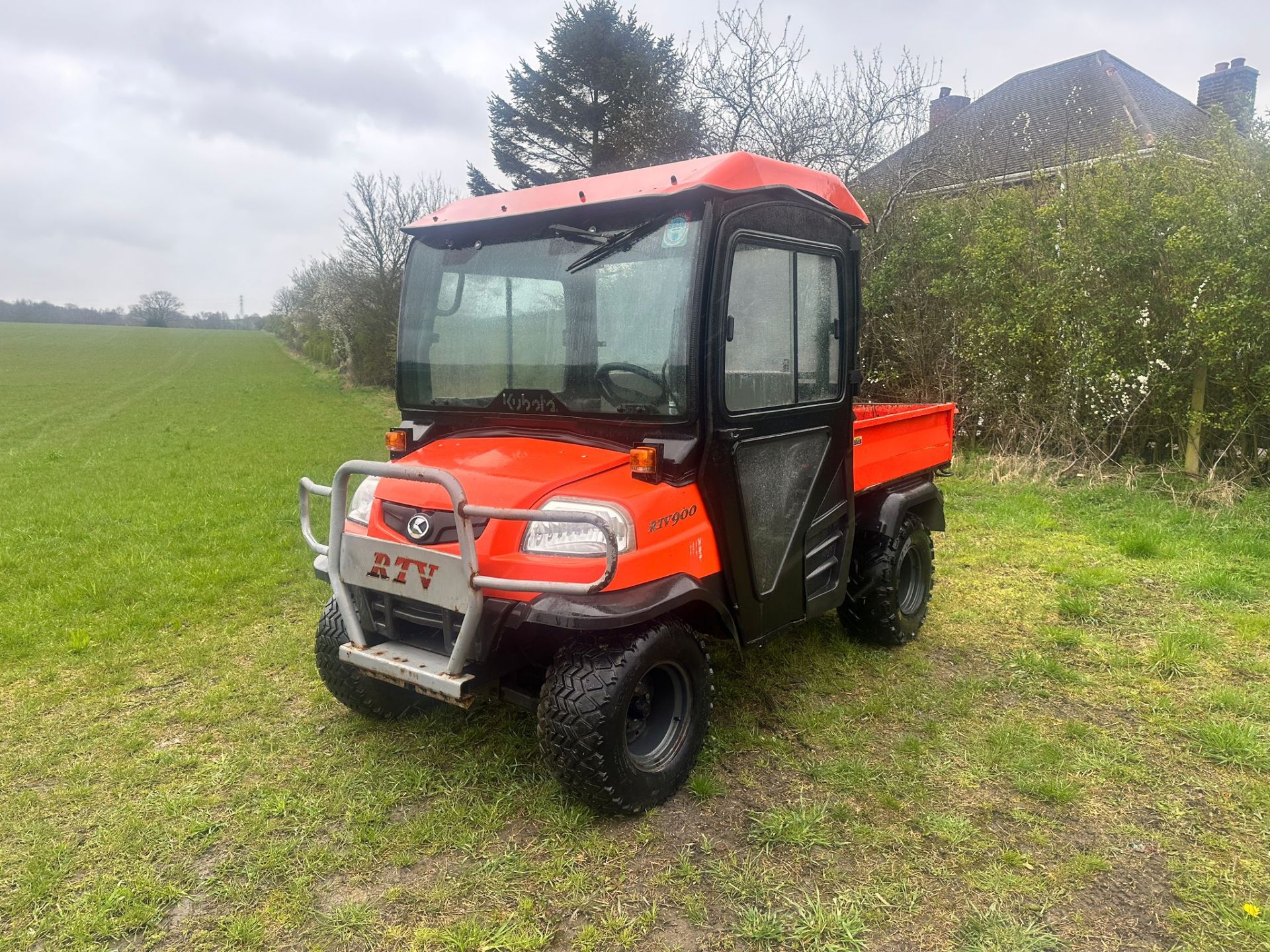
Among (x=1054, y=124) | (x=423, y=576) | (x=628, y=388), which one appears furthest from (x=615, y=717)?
(x=1054, y=124)

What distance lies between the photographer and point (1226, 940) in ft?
7.32

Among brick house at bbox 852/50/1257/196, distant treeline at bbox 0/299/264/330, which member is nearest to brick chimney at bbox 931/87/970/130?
brick house at bbox 852/50/1257/196

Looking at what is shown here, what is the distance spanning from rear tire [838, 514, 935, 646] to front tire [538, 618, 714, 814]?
1561 mm

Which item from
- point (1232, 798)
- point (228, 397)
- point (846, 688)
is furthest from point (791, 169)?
point (228, 397)

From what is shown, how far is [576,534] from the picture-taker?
2535mm

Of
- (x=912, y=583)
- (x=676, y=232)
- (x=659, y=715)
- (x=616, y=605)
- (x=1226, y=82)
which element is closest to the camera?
(x=616, y=605)

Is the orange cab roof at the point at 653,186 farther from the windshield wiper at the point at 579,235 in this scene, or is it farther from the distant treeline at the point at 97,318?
the distant treeline at the point at 97,318

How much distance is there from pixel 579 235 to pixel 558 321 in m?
0.33

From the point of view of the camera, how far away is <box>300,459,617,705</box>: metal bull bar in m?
2.34

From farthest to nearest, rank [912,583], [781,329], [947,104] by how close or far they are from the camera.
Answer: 1. [947,104]
2. [912,583]
3. [781,329]

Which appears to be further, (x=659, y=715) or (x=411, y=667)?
(x=659, y=715)

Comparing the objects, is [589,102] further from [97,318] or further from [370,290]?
[97,318]

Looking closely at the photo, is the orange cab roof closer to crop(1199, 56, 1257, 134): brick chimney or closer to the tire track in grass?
the tire track in grass

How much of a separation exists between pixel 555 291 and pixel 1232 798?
3.15 meters
